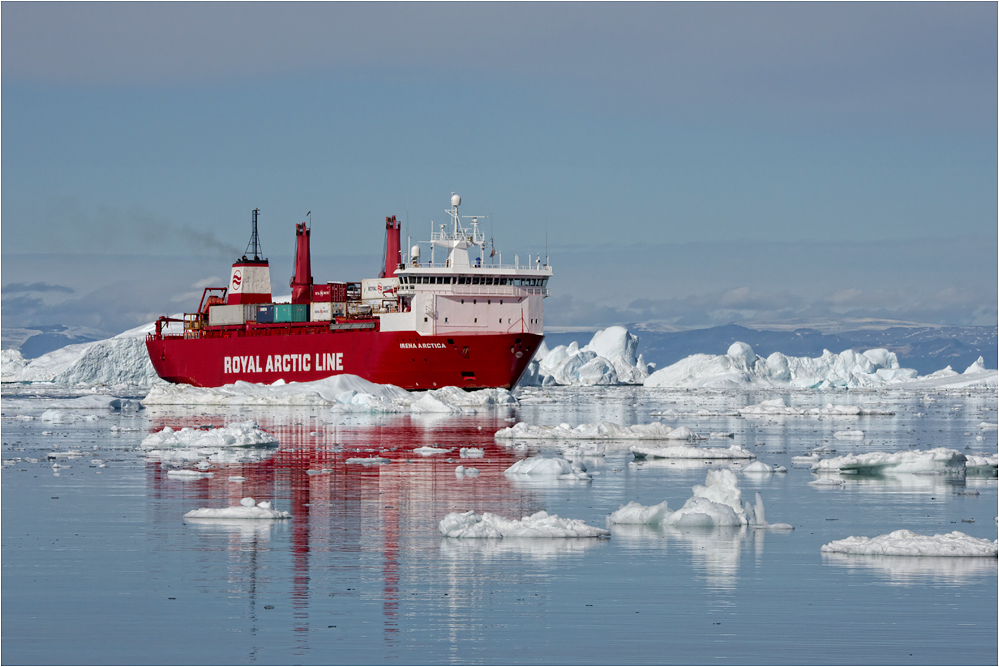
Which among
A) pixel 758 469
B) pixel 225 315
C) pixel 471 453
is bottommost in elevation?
pixel 758 469

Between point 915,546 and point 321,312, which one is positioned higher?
point 321,312

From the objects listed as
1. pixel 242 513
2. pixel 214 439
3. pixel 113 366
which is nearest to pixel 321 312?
pixel 214 439

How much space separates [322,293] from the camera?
52562 millimetres

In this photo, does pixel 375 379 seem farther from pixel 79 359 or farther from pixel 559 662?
pixel 79 359

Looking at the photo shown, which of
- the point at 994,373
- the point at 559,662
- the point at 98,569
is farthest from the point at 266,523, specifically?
the point at 994,373

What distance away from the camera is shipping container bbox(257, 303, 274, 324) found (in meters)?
52.8

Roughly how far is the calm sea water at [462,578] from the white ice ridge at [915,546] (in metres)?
0.16

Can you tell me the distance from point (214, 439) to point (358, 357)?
2704 centimetres

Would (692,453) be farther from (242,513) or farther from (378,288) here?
(378,288)

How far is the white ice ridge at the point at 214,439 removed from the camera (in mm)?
20625

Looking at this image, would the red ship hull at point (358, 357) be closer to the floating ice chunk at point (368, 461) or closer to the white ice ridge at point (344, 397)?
the white ice ridge at point (344, 397)

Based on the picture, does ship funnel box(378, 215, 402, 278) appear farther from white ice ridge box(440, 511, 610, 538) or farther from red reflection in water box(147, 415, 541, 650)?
white ice ridge box(440, 511, 610, 538)

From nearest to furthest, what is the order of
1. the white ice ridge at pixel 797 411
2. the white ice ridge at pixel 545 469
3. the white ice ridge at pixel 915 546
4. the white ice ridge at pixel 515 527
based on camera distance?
the white ice ridge at pixel 915 546 → the white ice ridge at pixel 515 527 → the white ice ridge at pixel 545 469 → the white ice ridge at pixel 797 411

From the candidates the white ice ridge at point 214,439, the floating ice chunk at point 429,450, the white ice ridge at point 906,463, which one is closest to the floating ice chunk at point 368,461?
the floating ice chunk at point 429,450
